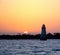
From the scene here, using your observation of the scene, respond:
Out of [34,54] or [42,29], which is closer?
[34,54]

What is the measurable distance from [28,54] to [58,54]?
14.1 ft

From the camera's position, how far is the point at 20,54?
54250 mm

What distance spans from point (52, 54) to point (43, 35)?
11585 cm

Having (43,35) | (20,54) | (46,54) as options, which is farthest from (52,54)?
(43,35)

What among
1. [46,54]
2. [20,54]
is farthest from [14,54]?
[46,54]

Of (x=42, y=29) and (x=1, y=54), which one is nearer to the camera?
(x=1, y=54)

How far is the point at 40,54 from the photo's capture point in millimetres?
54000

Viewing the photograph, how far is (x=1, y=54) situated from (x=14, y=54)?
1.85m

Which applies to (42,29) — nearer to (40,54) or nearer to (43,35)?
(43,35)

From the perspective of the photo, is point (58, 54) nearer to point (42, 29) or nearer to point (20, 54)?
point (20, 54)

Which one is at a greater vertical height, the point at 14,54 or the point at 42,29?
the point at 42,29

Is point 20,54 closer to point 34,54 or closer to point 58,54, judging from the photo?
point 34,54

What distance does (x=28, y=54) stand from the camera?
54.2m

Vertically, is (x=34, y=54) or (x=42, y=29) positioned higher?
(x=42, y=29)
